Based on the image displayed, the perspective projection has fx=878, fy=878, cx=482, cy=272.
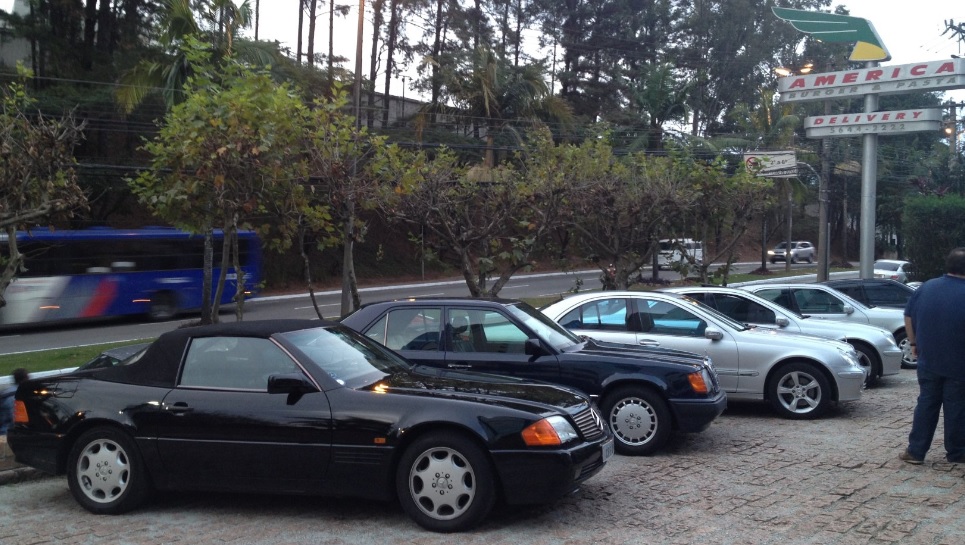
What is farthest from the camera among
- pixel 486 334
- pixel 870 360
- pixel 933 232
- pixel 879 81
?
pixel 933 232

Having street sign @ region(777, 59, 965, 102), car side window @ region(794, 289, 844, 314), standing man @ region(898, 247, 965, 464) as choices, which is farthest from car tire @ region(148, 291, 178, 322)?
standing man @ region(898, 247, 965, 464)

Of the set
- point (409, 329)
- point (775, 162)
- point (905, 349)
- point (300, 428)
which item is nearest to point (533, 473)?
point (300, 428)

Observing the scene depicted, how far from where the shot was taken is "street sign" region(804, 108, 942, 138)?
23.7 m

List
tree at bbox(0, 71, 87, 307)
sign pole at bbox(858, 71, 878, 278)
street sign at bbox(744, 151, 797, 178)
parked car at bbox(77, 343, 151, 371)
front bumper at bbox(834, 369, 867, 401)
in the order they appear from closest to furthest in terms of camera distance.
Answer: parked car at bbox(77, 343, 151, 371), front bumper at bbox(834, 369, 867, 401), tree at bbox(0, 71, 87, 307), street sign at bbox(744, 151, 797, 178), sign pole at bbox(858, 71, 878, 278)

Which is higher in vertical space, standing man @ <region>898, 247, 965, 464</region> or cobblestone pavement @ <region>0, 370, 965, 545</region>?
standing man @ <region>898, 247, 965, 464</region>

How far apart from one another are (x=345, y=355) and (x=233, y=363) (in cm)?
82

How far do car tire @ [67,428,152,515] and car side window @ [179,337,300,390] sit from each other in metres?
0.65

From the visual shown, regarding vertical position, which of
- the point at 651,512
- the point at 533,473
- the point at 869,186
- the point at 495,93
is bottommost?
the point at 651,512

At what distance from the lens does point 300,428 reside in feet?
20.0

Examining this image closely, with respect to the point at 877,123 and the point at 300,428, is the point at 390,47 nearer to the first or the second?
the point at 877,123

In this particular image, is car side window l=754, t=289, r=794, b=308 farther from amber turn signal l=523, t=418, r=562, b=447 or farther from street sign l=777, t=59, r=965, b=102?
street sign l=777, t=59, r=965, b=102

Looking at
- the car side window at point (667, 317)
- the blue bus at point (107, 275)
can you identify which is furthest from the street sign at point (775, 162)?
the blue bus at point (107, 275)

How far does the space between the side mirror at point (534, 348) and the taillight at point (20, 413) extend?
4203 millimetres

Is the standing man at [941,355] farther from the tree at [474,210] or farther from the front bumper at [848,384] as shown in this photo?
the tree at [474,210]
